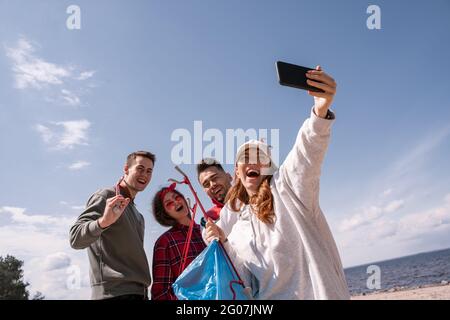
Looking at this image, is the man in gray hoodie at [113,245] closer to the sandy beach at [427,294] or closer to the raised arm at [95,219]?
the raised arm at [95,219]

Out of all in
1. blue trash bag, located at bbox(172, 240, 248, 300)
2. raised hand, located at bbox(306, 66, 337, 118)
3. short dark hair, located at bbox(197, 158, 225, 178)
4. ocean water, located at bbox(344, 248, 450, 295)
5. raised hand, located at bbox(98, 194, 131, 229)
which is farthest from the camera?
ocean water, located at bbox(344, 248, 450, 295)

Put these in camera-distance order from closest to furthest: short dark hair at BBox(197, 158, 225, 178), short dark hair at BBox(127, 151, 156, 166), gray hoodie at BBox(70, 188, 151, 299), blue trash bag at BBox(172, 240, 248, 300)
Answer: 1. blue trash bag at BBox(172, 240, 248, 300)
2. gray hoodie at BBox(70, 188, 151, 299)
3. short dark hair at BBox(127, 151, 156, 166)
4. short dark hair at BBox(197, 158, 225, 178)

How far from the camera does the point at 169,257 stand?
3727 millimetres

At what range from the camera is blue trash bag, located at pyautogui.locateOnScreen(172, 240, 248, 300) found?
2.47 meters

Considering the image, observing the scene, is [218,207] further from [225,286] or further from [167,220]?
[225,286]

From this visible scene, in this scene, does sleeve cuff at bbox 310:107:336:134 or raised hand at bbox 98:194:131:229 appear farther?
raised hand at bbox 98:194:131:229

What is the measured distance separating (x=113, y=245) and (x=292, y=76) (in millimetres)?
2605

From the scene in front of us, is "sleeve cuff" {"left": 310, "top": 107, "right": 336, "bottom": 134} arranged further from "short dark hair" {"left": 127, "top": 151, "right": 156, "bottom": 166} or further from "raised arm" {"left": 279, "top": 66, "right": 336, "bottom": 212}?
"short dark hair" {"left": 127, "top": 151, "right": 156, "bottom": 166}

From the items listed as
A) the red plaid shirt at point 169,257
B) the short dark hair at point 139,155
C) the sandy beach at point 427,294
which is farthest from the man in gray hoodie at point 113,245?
the sandy beach at point 427,294

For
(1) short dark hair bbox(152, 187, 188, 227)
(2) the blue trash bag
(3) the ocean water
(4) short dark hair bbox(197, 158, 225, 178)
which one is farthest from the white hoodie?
(3) the ocean water

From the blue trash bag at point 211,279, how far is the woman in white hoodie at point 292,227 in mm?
125

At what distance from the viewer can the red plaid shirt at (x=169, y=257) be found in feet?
11.6
